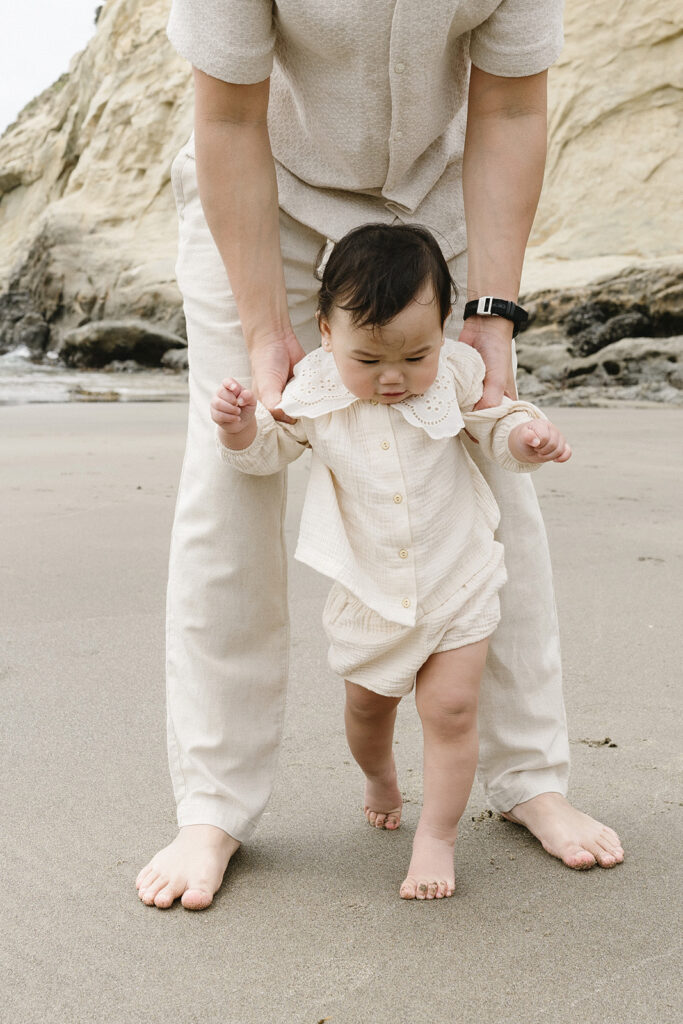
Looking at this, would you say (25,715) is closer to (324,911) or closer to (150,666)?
(150,666)

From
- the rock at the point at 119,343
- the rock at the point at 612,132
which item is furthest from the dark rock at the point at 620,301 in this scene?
the rock at the point at 119,343

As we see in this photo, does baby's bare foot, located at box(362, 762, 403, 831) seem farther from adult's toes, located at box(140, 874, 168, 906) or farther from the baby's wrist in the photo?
the baby's wrist

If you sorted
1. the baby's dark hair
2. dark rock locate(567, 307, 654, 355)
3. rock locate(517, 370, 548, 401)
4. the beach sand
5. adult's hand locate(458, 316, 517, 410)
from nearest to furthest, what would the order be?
the beach sand → the baby's dark hair → adult's hand locate(458, 316, 517, 410) → rock locate(517, 370, 548, 401) → dark rock locate(567, 307, 654, 355)

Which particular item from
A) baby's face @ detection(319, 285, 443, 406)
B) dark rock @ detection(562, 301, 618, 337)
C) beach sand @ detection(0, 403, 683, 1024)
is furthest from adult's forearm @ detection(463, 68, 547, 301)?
dark rock @ detection(562, 301, 618, 337)

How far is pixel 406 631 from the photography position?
64.7 inches

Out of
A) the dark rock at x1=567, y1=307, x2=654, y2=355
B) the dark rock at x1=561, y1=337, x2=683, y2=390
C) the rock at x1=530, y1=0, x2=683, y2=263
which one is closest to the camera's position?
the dark rock at x1=561, y1=337, x2=683, y2=390

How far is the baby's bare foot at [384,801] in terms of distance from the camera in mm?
1843

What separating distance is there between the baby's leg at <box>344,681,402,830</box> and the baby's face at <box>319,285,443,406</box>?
487 mm

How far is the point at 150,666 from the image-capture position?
251 centimetres

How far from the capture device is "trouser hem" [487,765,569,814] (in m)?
1.87

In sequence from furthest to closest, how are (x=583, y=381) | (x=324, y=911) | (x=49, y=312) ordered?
1. (x=49, y=312)
2. (x=583, y=381)
3. (x=324, y=911)

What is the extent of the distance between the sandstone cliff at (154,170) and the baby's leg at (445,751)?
9.76m

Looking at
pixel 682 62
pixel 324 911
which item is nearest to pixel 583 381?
pixel 682 62

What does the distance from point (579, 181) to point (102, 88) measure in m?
12.6
